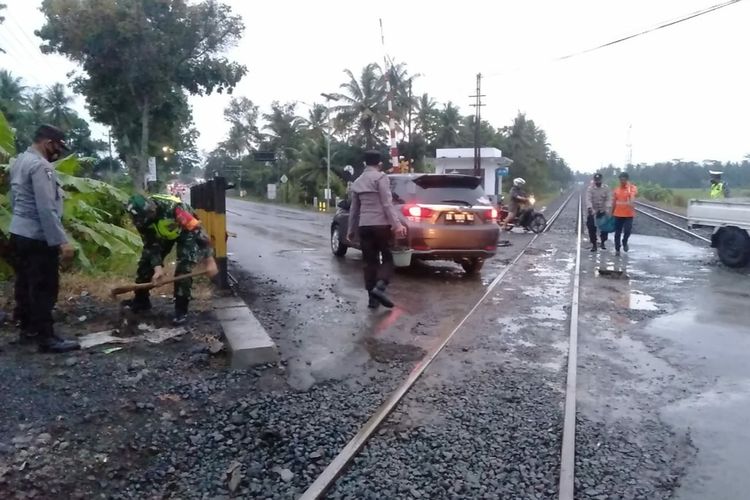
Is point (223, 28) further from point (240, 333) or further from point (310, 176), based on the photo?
point (240, 333)

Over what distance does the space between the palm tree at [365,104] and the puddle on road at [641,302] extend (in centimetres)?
3841

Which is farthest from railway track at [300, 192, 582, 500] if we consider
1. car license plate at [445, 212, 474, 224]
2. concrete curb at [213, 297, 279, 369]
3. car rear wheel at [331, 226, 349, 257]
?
car rear wheel at [331, 226, 349, 257]

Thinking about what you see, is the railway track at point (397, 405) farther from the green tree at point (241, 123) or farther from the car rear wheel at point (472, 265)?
the green tree at point (241, 123)

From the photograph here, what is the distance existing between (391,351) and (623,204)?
28.2 feet

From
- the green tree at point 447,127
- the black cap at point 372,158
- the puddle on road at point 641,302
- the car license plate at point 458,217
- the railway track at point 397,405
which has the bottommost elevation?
the railway track at point 397,405

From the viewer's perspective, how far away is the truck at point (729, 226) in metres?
11.0

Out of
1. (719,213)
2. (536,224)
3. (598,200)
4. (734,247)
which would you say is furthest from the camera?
(536,224)

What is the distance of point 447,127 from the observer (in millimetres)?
57031

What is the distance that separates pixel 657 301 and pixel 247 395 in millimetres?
5717

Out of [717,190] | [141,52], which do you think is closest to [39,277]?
[717,190]

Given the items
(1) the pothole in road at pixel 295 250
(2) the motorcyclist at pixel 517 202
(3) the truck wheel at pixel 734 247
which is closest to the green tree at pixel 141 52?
(2) the motorcyclist at pixel 517 202

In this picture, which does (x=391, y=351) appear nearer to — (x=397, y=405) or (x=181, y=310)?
(x=397, y=405)

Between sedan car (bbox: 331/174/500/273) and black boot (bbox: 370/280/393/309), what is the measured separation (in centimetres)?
193

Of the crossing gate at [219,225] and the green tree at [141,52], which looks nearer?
the crossing gate at [219,225]
